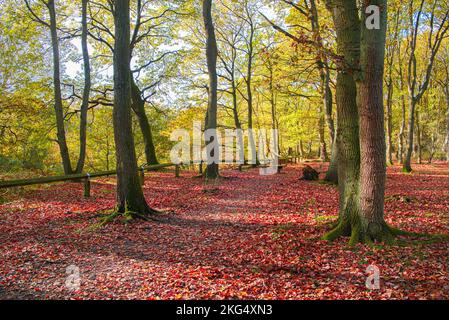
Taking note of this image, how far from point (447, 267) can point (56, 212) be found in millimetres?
9154

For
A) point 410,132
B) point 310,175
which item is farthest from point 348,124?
point 410,132

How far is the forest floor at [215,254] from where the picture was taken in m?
4.17

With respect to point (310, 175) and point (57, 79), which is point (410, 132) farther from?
point (57, 79)

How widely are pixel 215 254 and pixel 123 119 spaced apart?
14.5ft

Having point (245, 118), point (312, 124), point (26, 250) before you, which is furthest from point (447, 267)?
point (245, 118)

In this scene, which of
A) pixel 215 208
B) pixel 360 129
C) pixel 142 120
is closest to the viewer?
pixel 360 129

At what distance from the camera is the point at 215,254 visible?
5.66 metres

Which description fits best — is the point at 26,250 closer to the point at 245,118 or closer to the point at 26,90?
the point at 26,90

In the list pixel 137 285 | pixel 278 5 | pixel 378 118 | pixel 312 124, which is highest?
pixel 278 5

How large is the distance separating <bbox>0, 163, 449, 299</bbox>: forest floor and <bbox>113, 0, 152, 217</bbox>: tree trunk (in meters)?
0.77

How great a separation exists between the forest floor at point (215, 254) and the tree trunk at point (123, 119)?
773mm

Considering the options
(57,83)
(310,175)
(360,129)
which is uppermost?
(57,83)

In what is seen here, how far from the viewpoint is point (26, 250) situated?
19.2 ft

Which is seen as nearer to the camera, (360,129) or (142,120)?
(360,129)
